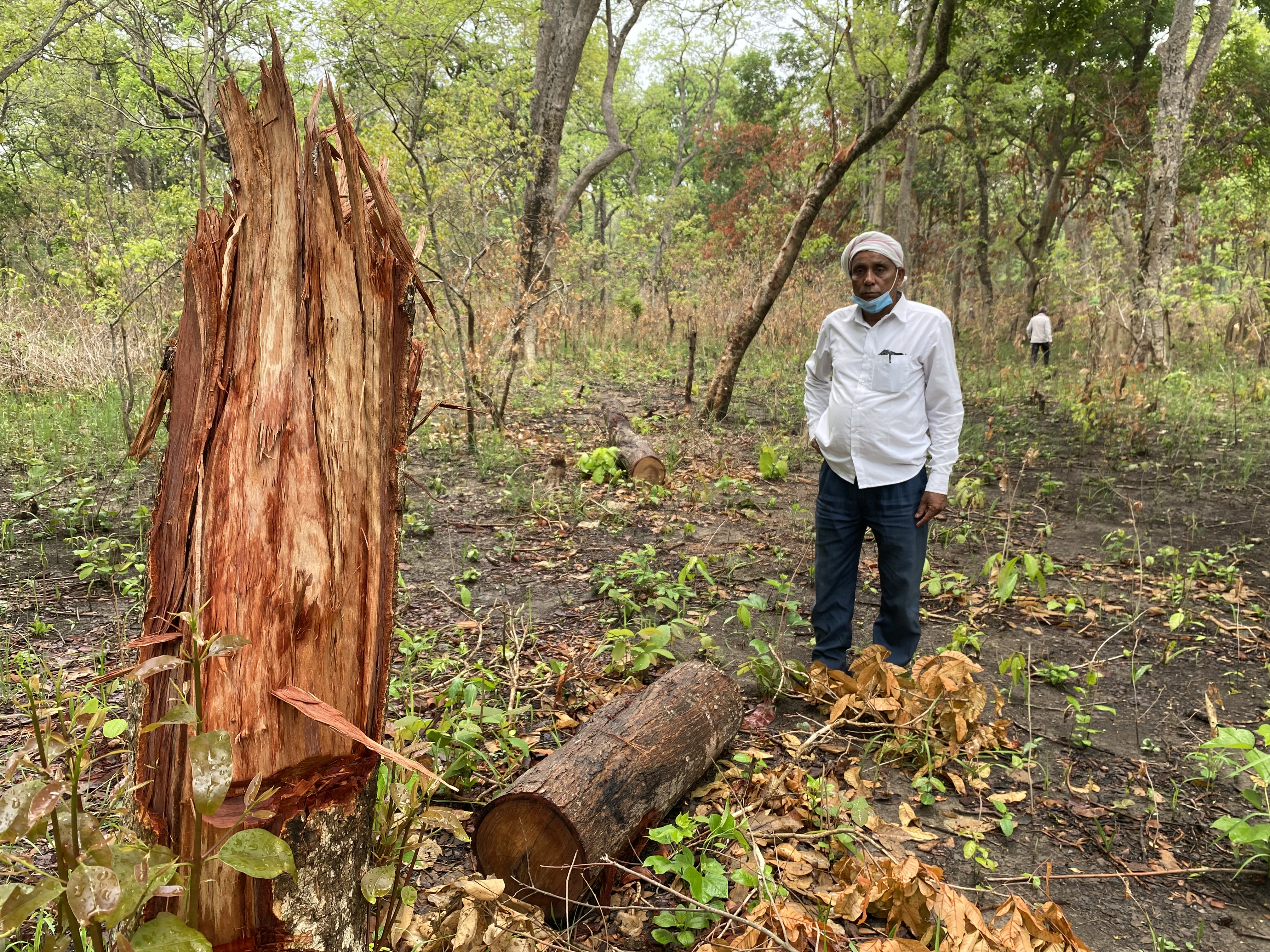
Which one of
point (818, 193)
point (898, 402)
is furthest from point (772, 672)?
point (818, 193)

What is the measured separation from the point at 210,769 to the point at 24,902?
0.76 ft

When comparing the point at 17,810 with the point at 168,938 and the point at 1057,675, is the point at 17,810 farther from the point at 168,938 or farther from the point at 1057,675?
the point at 1057,675

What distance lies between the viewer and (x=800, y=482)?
669 cm

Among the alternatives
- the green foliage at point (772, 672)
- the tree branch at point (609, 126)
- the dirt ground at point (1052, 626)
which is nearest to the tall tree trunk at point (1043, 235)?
the tree branch at point (609, 126)

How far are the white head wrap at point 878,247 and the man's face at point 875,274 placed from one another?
0.05 ft

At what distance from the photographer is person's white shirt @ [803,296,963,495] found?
3055mm

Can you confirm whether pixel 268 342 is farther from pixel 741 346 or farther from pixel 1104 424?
pixel 1104 424

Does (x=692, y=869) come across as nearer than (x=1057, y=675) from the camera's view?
Yes

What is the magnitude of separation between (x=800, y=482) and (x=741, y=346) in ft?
7.37

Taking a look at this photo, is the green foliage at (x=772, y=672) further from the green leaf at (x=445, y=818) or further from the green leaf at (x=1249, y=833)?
the green leaf at (x=445, y=818)

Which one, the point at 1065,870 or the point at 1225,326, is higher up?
the point at 1225,326

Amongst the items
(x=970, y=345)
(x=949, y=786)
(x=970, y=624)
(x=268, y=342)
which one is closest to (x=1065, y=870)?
(x=949, y=786)

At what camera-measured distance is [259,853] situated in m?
1.09

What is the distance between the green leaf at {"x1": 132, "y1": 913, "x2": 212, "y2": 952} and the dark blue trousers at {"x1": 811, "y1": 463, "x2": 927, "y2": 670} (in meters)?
2.67
